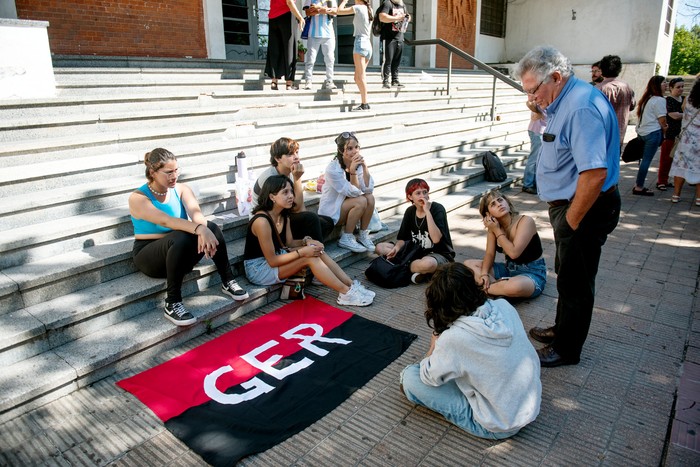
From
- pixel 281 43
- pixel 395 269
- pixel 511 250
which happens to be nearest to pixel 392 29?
pixel 281 43

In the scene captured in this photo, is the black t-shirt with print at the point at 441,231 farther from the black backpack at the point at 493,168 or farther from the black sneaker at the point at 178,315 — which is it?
the black backpack at the point at 493,168

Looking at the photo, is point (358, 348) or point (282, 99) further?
point (282, 99)

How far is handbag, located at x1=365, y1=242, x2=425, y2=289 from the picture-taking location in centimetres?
442

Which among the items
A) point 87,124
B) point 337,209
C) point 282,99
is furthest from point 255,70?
point 337,209

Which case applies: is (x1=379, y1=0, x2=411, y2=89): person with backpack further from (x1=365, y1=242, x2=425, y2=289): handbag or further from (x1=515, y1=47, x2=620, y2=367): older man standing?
(x1=515, y1=47, x2=620, y2=367): older man standing

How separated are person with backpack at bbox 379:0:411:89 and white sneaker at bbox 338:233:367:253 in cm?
486

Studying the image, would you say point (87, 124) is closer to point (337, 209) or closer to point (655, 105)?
point (337, 209)

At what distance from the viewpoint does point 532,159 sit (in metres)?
7.49

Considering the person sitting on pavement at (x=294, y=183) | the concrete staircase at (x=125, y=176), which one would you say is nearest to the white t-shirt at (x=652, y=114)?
the concrete staircase at (x=125, y=176)

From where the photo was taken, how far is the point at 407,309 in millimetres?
4043

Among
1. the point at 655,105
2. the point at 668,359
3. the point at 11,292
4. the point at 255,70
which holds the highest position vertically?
the point at 255,70

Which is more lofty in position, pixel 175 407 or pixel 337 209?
Answer: pixel 337 209

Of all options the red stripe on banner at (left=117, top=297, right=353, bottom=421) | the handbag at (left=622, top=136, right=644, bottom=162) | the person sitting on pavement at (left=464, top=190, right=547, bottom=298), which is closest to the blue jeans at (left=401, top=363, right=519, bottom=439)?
the red stripe on banner at (left=117, top=297, right=353, bottom=421)

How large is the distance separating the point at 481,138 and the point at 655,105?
2.88 m
